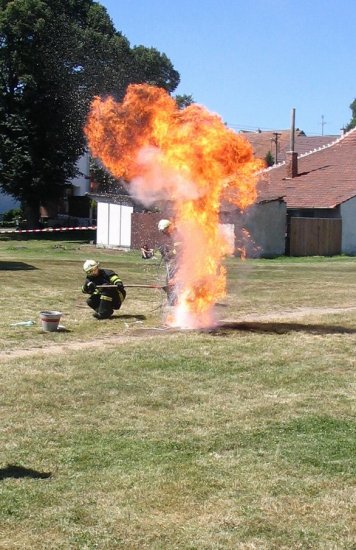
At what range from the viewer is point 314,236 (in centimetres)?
3684

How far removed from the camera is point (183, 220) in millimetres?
13656

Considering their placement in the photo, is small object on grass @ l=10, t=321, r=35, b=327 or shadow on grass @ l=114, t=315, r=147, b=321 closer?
small object on grass @ l=10, t=321, r=35, b=327

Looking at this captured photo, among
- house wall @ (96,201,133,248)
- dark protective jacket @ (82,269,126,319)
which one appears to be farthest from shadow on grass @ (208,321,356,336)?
house wall @ (96,201,133,248)

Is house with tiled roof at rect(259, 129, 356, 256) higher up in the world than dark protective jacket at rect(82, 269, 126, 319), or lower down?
higher up

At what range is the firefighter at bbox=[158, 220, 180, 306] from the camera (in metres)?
14.0

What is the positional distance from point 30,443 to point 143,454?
41.9 inches

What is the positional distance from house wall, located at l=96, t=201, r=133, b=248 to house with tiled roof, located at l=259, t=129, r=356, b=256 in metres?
6.78

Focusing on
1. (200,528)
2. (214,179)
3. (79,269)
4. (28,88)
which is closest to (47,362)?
(214,179)

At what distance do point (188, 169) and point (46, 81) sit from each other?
31517mm

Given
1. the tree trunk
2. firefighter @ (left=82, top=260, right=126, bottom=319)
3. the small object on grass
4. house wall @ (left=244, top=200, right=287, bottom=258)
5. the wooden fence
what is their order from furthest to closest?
the tree trunk
the wooden fence
house wall @ (left=244, top=200, right=287, bottom=258)
firefighter @ (left=82, top=260, right=126, bottom=319)
the small object on grass

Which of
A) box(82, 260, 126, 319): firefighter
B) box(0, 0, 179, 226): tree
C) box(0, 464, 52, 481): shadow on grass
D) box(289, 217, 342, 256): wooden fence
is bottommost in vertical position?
box(0, 464, 52, 481): shadow on grass

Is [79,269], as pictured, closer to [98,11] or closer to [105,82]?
[105,82]

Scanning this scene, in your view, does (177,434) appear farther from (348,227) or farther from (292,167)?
(292,167)

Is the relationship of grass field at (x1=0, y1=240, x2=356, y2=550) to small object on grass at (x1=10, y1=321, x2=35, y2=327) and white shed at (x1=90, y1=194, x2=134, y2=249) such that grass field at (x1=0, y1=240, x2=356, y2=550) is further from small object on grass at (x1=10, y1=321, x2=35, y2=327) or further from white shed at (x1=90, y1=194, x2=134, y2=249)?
white shed at (x1=90, y1=194, x2=134, y2=249)
